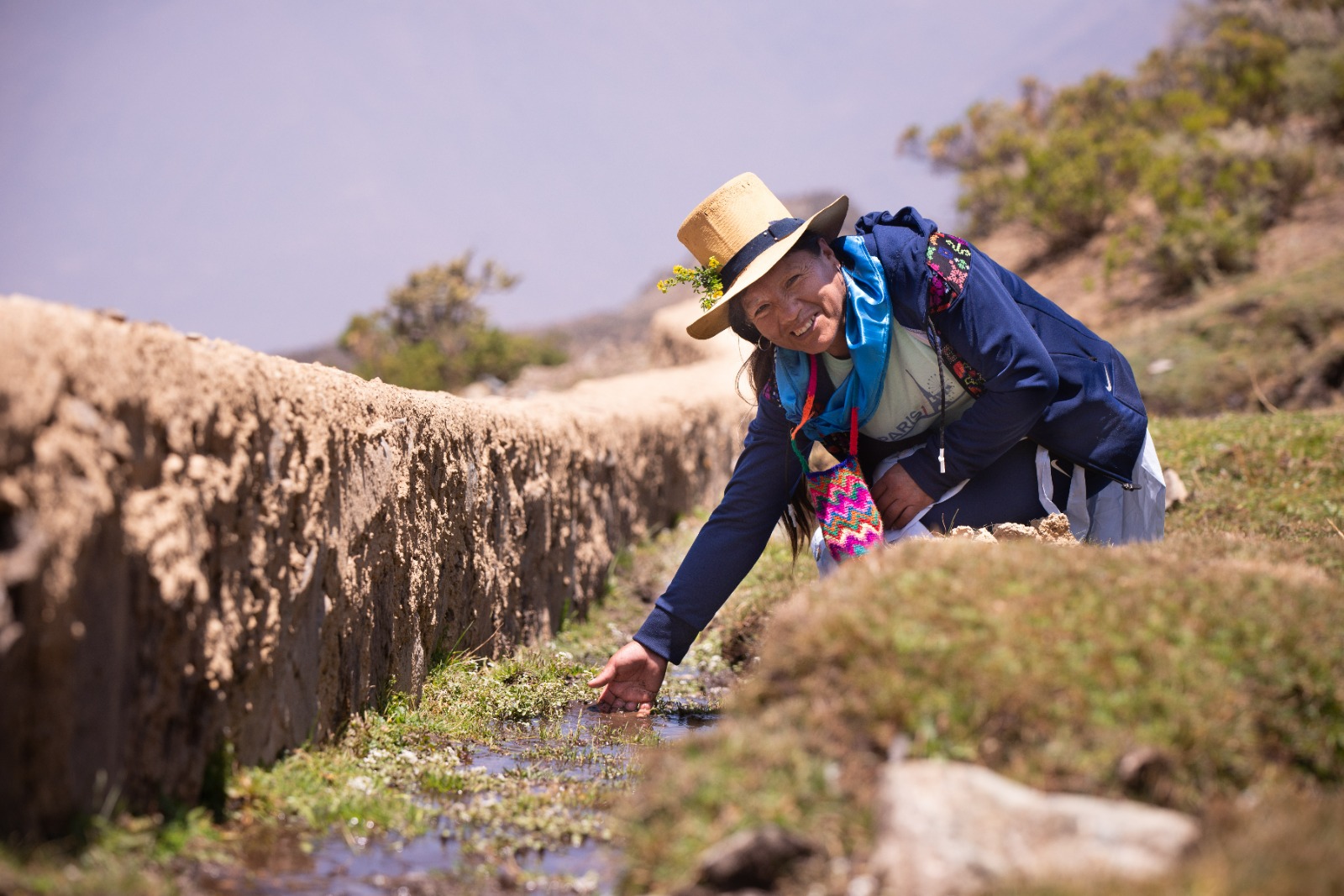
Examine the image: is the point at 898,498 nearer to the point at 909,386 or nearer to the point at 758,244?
the point at 909,386

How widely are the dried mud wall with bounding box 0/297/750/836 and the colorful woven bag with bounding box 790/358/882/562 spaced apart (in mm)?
1334

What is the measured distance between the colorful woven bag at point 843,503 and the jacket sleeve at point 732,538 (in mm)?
98

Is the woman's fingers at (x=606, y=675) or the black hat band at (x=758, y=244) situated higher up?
the black hat band at (x=758, y=244)

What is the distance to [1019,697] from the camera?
205cm

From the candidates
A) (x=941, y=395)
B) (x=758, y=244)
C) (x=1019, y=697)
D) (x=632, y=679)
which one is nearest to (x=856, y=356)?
(x=941, y=395)

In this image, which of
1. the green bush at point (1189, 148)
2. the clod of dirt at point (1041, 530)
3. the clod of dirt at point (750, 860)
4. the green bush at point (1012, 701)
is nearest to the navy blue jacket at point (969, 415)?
the clod of dirt at point (1041, 530)

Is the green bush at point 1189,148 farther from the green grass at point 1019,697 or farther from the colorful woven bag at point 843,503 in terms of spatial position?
the green grass at point 1019,697

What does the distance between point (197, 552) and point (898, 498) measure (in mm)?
2249

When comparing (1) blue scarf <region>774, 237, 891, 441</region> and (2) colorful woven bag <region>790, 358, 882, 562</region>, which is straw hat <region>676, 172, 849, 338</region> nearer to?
(1) blue scarf <region>774, 237, 891, 441</region>

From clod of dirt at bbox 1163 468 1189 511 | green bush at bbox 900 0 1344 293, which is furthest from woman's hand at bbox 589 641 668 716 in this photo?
green bush at bbox 900 0 1344 293

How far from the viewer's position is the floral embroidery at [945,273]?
336 centimetres

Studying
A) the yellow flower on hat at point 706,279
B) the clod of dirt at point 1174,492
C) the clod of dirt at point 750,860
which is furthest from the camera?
the clod of dirt at point 1174,492

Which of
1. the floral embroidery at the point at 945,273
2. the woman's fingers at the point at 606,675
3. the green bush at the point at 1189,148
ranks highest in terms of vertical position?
the green bush at the point at 1189,148

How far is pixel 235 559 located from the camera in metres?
2.46
